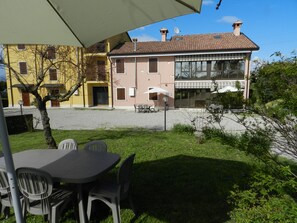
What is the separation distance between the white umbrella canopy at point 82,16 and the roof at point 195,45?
67.1 ft

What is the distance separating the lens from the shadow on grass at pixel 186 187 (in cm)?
323

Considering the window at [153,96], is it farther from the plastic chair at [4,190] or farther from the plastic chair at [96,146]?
the plastic chair at [4,190]

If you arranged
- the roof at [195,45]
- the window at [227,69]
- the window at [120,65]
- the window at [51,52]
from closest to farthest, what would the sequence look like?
the window at [51,52] < the roof at [195,45] < the window at [227,69] < the window at [120,65]

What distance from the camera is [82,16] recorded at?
1.69m

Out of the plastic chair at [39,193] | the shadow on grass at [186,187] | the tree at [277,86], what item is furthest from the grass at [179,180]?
the tree at [277,86]

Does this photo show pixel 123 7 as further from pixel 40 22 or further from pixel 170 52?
pixel 170 52

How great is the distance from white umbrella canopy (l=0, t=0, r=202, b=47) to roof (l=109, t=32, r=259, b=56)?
20.4 m

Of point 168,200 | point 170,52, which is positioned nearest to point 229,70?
point 170,52

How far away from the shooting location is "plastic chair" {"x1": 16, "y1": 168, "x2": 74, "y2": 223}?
256cm

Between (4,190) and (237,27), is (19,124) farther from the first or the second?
(237,27)

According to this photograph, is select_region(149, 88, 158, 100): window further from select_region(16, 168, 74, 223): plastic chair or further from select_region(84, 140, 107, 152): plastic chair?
select_region(16, 168, 74, 223): plastic chair

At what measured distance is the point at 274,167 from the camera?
202cm

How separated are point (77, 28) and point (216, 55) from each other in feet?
69.2

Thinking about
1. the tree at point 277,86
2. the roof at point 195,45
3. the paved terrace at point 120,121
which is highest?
the roof at point 195,45
